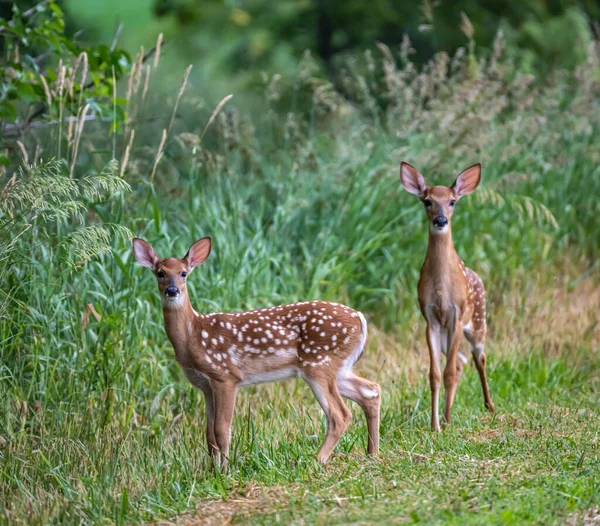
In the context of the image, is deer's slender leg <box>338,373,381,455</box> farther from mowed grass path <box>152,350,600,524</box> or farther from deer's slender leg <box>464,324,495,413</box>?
deer's slender leg <box>464,324,495,413</box>

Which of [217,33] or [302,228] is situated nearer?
[302,228]

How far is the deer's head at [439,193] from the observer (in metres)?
5.83

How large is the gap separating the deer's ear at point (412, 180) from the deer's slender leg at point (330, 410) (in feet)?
5.01

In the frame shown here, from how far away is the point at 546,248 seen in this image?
862 centimetres

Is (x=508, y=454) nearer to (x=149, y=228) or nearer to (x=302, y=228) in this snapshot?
(x=149, y=228)

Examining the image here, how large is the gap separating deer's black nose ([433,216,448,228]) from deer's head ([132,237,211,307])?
54.3 inches

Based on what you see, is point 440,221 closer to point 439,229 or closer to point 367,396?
point 439,229

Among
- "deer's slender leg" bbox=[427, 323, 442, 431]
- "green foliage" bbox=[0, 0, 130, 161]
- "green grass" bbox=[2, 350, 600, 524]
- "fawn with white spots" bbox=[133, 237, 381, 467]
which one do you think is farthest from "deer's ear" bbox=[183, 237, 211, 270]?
"deer's slender leg" bbox=[427, 323, 442, 431]

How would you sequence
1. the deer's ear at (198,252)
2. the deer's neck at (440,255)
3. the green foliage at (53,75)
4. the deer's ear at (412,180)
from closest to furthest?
the deer's ear at (198,252), the deer's neck at (440,255), the deer's ear at (412,180), the green foliage at (53,75)

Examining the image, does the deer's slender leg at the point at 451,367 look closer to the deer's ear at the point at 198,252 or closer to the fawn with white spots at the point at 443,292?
the fawn with white spots at the point at 443,292

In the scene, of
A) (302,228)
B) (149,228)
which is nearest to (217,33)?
(302,228)

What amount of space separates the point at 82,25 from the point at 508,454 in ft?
31.6

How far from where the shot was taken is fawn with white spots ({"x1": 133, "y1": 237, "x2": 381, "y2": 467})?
16.9 ft

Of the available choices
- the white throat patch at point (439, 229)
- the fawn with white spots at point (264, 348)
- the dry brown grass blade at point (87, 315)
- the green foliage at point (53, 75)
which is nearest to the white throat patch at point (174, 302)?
the fawn with white spots at point (264, 348)
